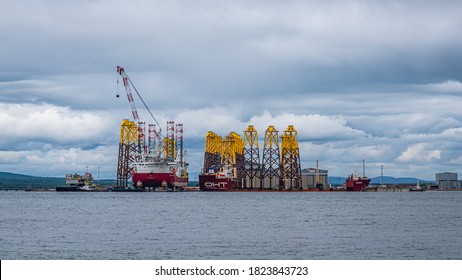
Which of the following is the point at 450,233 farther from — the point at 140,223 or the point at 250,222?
the point at 140,223

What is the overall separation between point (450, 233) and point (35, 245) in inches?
1410

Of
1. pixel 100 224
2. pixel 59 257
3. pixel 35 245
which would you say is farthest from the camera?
pixel 100 224

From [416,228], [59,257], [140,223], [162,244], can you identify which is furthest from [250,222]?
[59,257]

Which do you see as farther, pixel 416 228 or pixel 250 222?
pixel 250 222

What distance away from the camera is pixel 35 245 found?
54469 mm

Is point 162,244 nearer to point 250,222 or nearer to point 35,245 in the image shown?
point 35,245

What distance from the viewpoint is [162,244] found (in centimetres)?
5459
